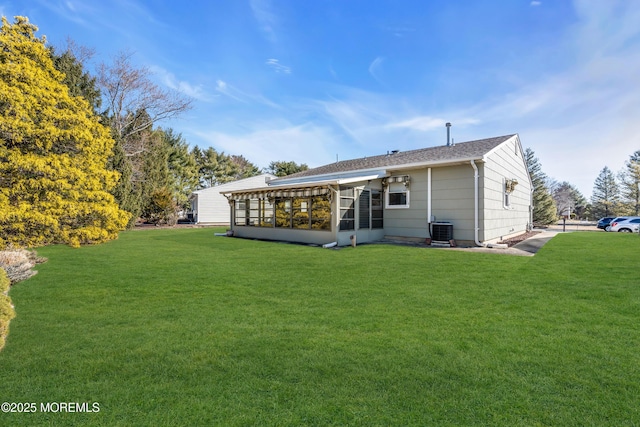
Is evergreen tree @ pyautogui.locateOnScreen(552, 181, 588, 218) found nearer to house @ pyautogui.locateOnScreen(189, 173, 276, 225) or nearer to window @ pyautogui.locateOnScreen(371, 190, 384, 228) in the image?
house @ pyautogui.locateOnScreen(189, 173, 276, 225)

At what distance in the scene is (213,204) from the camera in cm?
2738

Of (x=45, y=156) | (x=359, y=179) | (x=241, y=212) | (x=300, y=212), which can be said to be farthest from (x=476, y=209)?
(x=45, y=156)

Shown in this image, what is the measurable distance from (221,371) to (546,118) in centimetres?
1877

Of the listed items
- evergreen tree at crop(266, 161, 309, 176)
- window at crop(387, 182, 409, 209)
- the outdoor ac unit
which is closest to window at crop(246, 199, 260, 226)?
window at crop(387, 182, 409, 209)

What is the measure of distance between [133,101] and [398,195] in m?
20.2

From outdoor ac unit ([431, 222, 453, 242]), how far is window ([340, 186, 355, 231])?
9.65ft

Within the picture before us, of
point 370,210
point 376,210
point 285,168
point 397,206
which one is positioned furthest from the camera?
point 285,168

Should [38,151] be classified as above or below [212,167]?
below

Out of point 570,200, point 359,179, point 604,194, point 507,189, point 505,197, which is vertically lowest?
point 505,197

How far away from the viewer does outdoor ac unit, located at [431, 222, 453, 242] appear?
10500 millimetres

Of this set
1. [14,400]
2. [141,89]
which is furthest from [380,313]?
[141,89]

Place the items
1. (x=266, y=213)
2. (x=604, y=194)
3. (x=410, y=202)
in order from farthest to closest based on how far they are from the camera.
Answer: (x=604, y=194) → (x=266, y=213) → (x=410, y=202)

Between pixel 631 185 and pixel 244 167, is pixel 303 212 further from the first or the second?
pixel 631 185

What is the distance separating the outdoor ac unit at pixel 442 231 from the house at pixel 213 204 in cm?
1838
